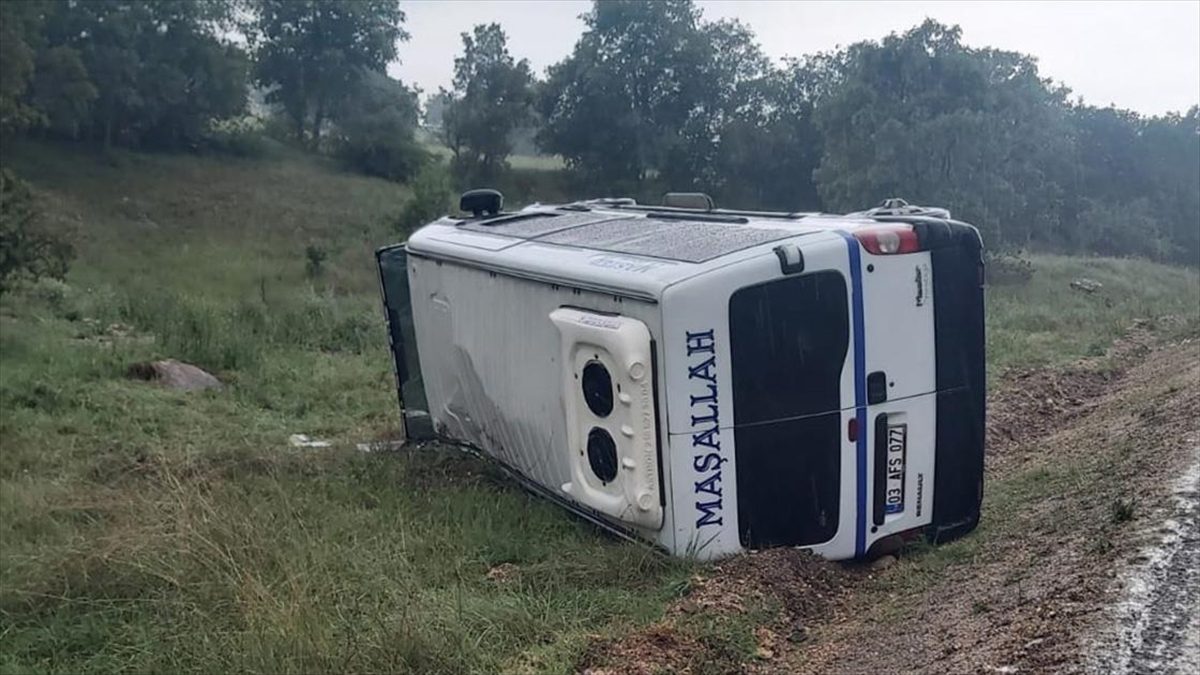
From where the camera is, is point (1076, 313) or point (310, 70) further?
point (310, 70)

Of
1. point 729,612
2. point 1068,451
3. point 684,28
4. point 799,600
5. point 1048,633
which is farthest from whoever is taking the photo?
point 684,28

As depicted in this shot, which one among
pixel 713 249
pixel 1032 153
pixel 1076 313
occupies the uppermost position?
pixel 713 249

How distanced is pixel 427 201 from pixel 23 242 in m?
12.9

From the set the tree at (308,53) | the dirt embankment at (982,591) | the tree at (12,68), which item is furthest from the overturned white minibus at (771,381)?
the tree at (308,53)

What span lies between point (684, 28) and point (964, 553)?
3866 centimetres

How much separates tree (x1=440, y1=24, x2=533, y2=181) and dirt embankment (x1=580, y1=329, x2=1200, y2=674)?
3626 centimetres

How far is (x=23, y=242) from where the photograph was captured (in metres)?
14.0

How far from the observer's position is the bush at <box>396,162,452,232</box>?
26.3m

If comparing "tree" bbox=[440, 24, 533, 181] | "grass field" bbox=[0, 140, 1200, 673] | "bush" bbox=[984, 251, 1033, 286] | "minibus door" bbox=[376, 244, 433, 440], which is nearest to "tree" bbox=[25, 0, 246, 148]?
"tree" bbox=[440, 24, 533, 181]

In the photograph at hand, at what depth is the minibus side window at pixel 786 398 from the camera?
4777mm

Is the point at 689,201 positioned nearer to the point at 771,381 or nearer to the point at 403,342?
the point at 403,342

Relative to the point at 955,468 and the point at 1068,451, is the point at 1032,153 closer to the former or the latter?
the point at 1068,451

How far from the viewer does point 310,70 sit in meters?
47.8

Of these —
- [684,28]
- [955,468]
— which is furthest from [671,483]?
[684,28]
